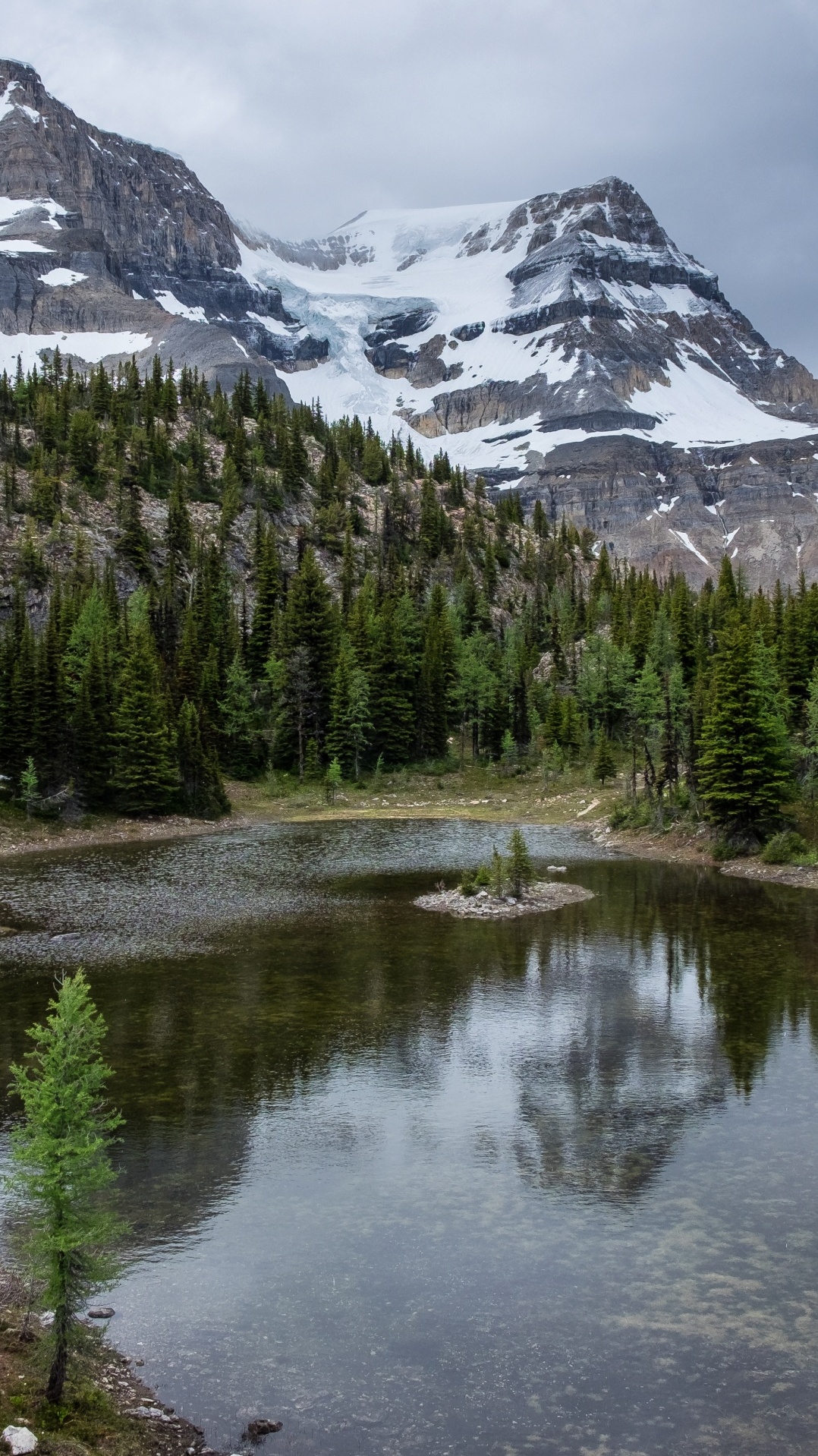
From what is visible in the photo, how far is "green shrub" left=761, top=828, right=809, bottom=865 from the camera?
66688 millimetres

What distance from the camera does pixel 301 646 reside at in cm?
12988

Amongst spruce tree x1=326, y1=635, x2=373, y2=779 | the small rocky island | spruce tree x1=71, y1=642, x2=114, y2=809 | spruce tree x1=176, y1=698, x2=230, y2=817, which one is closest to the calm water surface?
the small rocky island

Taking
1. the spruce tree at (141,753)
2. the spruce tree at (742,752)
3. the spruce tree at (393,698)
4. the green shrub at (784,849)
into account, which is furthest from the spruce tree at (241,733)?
the green shrub at (784,849)

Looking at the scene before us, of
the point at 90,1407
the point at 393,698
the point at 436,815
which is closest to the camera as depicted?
the point at 90,1407

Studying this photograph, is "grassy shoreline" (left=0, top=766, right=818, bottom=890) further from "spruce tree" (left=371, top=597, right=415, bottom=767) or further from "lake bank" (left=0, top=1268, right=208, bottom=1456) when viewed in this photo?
"lake bank" (left=0, top=1268, right=208, bottom=1456)

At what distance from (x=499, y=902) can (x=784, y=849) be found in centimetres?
2299

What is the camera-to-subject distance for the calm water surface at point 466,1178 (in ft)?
50.7

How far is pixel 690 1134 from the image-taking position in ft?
82.3

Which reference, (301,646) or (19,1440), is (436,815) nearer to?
(301,646)

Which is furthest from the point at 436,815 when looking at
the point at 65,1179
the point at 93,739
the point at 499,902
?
the point at 65,1179

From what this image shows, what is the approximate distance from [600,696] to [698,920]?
80.9 m

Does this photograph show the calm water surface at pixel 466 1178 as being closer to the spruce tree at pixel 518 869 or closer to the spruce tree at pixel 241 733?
the spruce tree at pixel 518 869

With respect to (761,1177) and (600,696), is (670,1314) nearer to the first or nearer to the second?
(761,1177)

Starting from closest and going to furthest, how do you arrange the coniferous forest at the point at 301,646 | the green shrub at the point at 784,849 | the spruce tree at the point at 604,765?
the green shrub at the point at 784,849, the coniferous forest at the point at 301,646, the spruce tree at the point at 604,765
